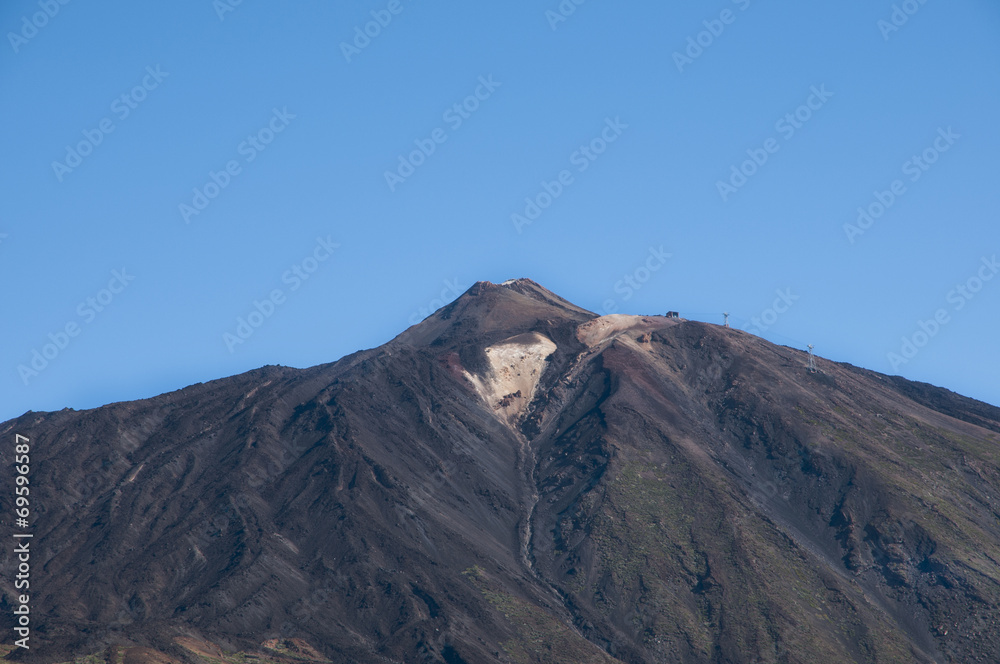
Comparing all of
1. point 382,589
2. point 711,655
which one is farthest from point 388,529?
point 711,655

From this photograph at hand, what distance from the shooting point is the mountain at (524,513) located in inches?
4279

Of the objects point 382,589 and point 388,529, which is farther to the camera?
point 388,529

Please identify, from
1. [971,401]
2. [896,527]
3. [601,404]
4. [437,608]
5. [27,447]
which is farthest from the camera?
[971,401]

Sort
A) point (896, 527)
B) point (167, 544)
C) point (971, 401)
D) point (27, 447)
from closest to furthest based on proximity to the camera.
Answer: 1. point (167, 544)
2. point (896, 527)
3. point (27, 447)
4. point (971, 401)

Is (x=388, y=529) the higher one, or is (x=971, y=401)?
(x=971, y=401)

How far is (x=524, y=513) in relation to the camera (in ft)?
434

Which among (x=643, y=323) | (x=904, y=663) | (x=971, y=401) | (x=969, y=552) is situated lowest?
(x=904, y=663)

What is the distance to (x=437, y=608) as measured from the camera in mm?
109500

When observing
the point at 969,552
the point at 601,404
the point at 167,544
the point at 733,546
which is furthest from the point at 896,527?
the point at 167,544

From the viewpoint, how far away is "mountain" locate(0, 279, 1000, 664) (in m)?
109

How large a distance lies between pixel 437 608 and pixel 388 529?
14294 mm

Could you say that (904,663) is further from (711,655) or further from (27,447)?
(27,447)

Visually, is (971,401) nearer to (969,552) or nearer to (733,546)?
(969,552)

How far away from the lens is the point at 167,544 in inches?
4624
